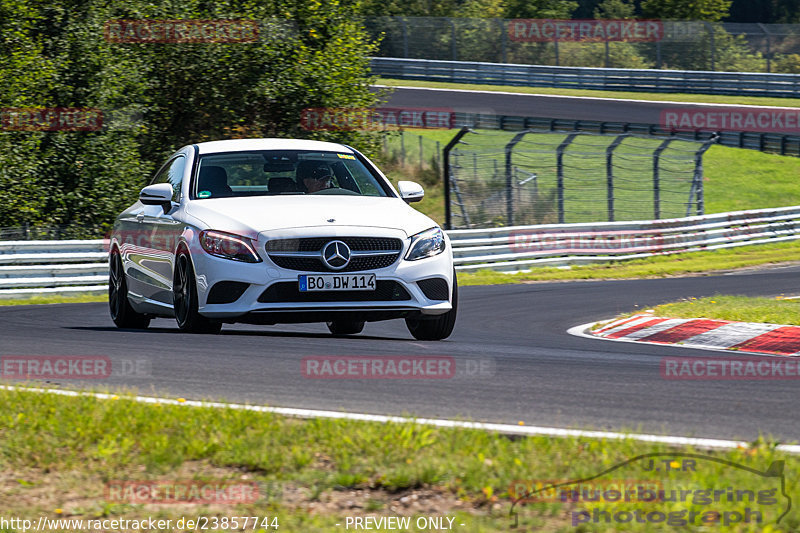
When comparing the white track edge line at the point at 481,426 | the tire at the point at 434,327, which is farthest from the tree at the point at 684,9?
the white track edge line at the point at 481,426

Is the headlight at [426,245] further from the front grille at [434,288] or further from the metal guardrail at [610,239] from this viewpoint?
the metal guardrail at [610,239]

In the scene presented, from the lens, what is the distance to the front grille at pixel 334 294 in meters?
7.96

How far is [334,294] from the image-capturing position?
8.05 meters

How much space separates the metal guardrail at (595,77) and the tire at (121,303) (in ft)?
120

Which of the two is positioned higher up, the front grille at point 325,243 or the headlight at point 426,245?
the front grille at point 325,243

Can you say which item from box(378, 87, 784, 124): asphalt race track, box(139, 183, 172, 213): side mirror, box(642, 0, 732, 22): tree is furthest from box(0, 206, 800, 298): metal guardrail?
box(642, 0, 732, 22): tree

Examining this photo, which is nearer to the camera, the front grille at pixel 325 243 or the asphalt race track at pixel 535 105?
the front grille at pixel 325 243

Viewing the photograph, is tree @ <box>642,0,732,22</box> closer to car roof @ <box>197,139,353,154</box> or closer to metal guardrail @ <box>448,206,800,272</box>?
metal guardrail @ <box>448,206,800,272</box>

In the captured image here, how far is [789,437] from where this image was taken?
5.04m

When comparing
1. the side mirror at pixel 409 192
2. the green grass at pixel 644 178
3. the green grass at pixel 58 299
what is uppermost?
the side mirror at pixel 409 192

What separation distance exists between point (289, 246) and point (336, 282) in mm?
432

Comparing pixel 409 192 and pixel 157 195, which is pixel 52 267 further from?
pixel 409 192

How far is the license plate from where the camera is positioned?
7.98m

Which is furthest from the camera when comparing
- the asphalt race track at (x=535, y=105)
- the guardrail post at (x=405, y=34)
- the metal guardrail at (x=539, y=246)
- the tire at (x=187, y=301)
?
the guardrail post at (x=405, y=34)
